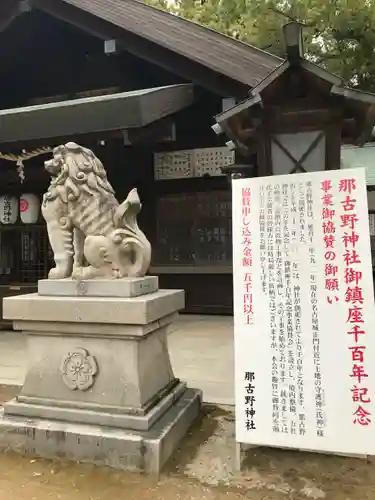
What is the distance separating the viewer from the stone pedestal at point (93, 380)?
2.97m

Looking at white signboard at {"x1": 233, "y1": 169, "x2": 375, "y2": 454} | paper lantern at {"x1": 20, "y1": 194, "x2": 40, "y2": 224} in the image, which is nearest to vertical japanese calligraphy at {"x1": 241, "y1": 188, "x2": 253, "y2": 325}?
white signboard at {"x1": 233, "y1": 169, "x2": 375, "y2": 454}

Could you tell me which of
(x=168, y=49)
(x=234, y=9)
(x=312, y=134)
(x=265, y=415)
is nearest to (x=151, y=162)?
(x=168, y=49)

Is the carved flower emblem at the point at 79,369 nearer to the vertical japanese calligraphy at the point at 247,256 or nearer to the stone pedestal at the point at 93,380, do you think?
the stone pedestal at the point at 93,380

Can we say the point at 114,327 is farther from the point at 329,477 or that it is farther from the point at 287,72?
the point at 287,72

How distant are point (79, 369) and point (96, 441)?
49 centimetres

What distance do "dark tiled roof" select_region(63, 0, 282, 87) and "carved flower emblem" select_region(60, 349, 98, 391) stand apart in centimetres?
419

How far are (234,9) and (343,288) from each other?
10.1 metres

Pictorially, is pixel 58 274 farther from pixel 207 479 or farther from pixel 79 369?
pixel 207 479

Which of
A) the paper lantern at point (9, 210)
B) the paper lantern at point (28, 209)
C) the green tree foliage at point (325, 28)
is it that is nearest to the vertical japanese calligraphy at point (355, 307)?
the paper lantern at point (28, 209)

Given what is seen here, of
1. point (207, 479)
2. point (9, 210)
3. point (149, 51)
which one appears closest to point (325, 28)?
point (149, 51)

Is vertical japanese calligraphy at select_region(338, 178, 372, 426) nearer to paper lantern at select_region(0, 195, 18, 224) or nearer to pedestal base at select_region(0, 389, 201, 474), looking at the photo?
pedestal base at select_region(0, 389, 201, 474)

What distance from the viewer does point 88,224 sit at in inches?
131

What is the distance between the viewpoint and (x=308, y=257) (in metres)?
2.72

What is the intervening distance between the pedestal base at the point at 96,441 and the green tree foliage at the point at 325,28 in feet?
29.6
